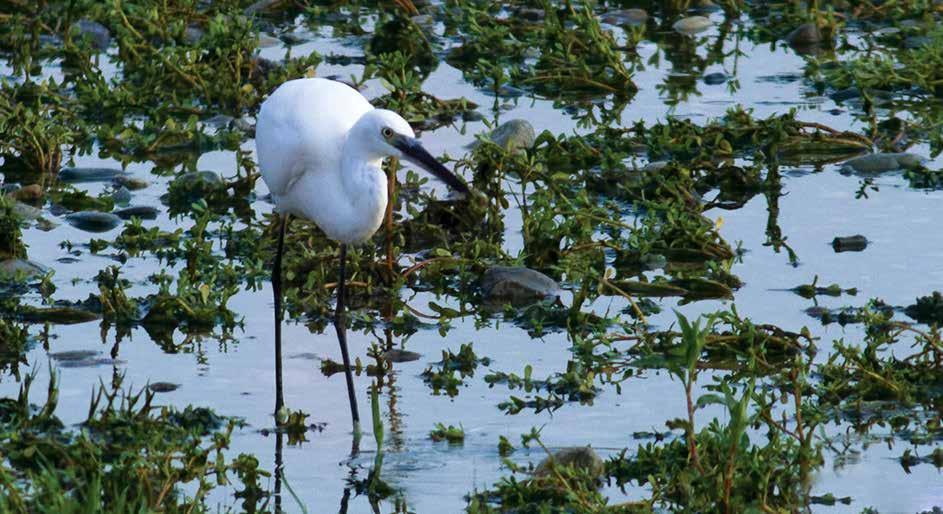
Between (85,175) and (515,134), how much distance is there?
209cm

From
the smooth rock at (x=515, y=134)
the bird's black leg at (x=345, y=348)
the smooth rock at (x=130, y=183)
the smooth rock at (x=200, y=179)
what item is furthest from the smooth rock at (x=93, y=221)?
the smooth rock at (x=515, y=134)

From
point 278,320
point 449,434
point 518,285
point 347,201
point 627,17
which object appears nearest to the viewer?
point 449,434

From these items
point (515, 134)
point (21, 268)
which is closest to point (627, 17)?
point (515, 134)

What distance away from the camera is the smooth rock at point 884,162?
28.7 ft

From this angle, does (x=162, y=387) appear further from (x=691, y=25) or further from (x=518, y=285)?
(x=691, y=25)

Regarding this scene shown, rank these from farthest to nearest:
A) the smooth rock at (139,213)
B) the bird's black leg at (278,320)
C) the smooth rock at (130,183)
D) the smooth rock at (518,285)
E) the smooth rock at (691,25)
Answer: the smooth rock at (691,25) → the smooth rock at (130,183) → the smooth rock at (139,213) → the smooth rock at (518,285) → the bird's black leg at (278,320)

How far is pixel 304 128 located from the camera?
633 cm

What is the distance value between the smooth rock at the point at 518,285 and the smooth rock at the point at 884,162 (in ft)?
7.45

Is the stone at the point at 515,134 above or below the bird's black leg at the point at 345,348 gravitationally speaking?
above

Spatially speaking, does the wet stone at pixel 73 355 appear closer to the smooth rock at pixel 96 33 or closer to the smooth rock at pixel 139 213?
the smooth rock at pixel 139 213

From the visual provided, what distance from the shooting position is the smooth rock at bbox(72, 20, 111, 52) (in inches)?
436

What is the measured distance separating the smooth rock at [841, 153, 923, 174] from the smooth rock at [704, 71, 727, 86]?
1.88m

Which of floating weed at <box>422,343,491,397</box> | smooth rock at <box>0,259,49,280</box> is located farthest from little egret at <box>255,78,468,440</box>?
smooth rock at <box>0,259,49,280</box>

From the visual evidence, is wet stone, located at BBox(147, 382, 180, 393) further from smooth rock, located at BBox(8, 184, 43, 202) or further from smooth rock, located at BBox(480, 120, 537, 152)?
smooth rock, located at BBox(480, 120, 537, 152)
